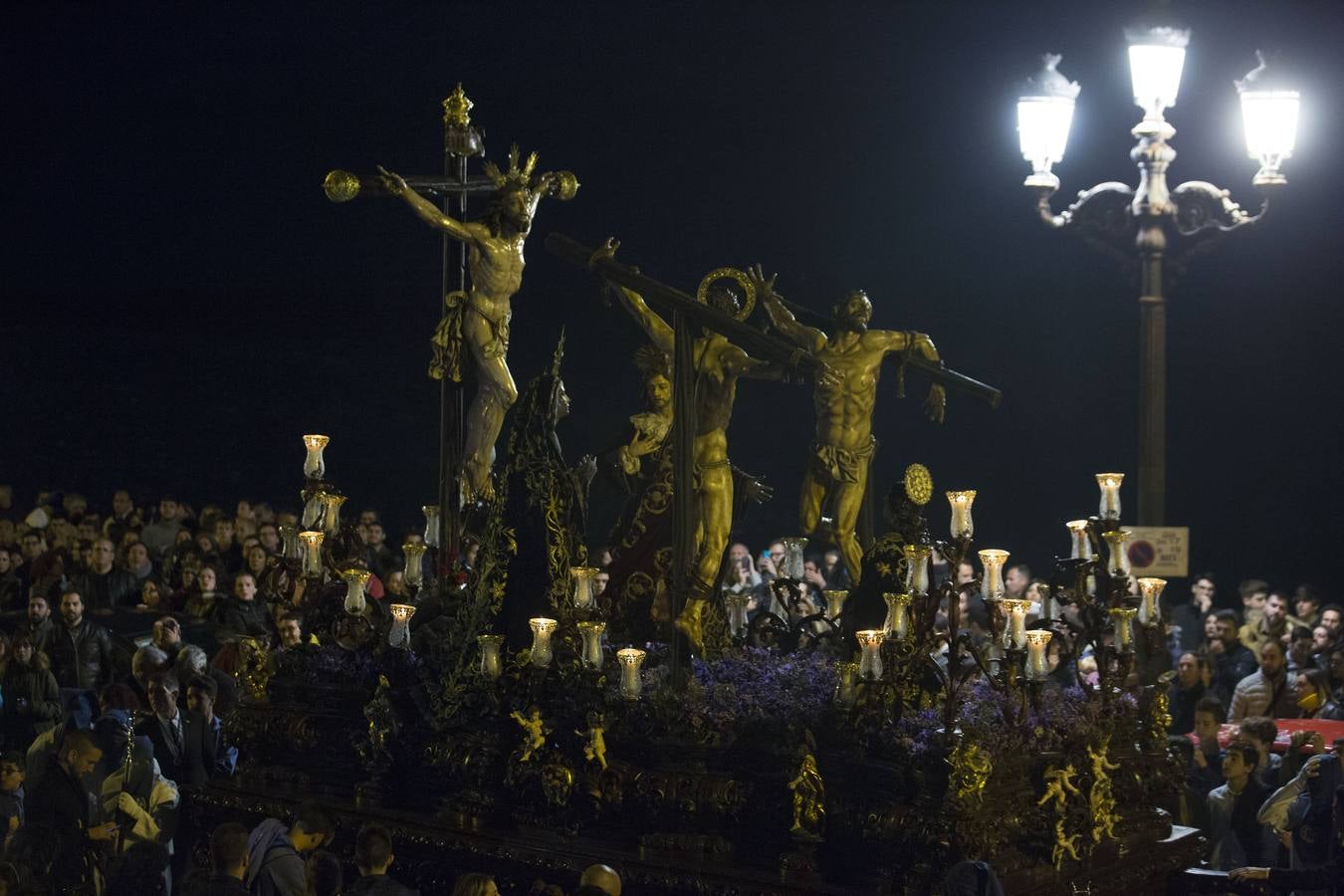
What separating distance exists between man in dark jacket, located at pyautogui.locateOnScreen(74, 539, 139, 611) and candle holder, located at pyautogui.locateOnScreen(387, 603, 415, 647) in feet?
14.6

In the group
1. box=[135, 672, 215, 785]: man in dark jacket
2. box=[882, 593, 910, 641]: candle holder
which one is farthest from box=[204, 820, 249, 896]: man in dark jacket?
box=[135, 672, 215, 785]: man in dark jacket

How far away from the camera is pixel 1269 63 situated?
14492 millimetres

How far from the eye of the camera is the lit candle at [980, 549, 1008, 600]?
31.5ft

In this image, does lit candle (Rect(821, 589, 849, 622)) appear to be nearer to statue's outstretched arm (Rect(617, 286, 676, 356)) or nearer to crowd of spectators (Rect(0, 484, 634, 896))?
statue's outstretched arm (Rect(617, 286, 676, 356))

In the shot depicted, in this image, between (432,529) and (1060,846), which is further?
(432,529)

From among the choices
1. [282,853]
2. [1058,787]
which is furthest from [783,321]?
[282,853]

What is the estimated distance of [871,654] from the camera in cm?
973

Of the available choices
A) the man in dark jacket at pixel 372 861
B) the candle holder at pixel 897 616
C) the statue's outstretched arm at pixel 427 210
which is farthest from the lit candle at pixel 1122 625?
the statue's outstretched arm at pixel 427 210

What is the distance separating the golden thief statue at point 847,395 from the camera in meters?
12.2

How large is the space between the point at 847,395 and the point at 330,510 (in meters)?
3.22

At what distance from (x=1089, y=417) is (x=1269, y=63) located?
24.2ft

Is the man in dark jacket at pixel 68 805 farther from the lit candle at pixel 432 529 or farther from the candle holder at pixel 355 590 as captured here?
the lit candle at pixel 432 529

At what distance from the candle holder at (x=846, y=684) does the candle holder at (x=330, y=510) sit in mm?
3535

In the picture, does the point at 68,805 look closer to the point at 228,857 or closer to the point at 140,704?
the point at 228,857
